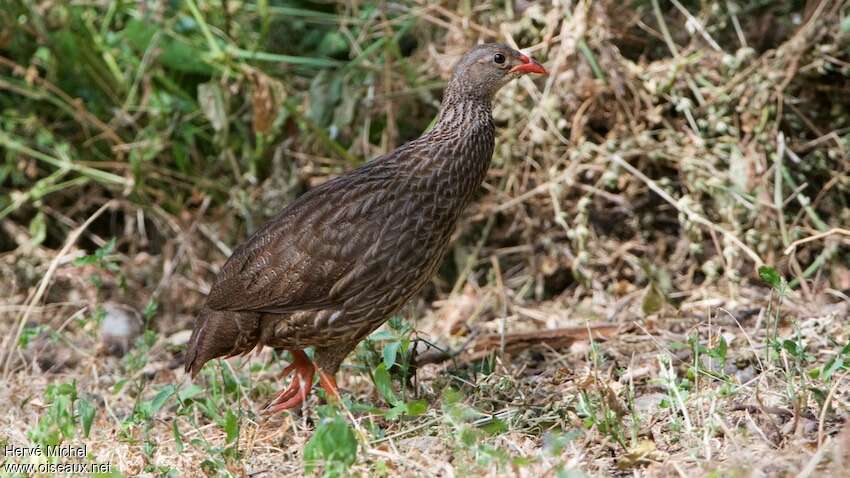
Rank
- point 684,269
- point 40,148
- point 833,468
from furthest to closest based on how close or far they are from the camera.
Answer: point 40,148 < point 684,269 < point 833,468

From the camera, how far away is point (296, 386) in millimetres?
4301

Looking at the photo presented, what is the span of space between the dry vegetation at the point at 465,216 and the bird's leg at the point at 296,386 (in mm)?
76

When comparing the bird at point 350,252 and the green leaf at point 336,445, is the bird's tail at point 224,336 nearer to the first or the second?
the bird at point 350,252

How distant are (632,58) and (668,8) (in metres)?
0.38

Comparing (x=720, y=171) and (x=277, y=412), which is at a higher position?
→ (x=720, y=171)

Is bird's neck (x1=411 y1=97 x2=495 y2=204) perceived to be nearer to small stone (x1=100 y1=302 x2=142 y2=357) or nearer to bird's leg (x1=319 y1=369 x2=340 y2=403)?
bird's leg (x1=319 y1=369 x2=340 y2=403)

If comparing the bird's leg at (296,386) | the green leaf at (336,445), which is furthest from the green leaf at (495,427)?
the bird's leg at (296,386)

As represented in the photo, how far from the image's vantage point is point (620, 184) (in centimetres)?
533

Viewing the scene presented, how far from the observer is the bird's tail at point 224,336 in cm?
415

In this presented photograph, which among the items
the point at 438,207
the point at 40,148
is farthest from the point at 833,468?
the point at 40,148

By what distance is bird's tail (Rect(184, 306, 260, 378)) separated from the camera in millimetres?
4152

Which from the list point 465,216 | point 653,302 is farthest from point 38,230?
point 653,302

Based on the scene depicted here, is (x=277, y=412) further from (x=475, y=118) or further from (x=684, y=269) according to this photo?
(x=684, y=269)

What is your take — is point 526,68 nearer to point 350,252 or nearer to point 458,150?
point 458,150
